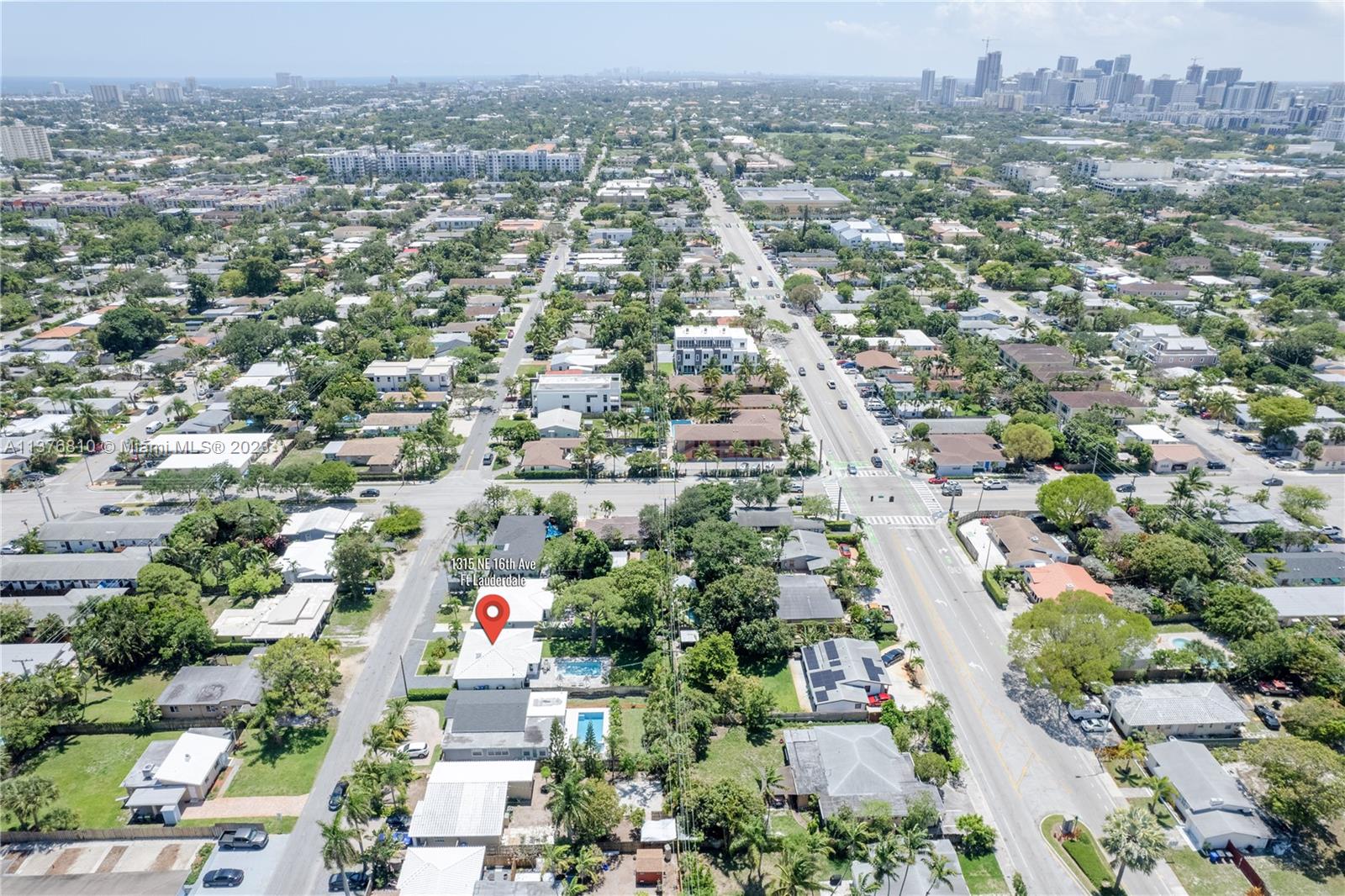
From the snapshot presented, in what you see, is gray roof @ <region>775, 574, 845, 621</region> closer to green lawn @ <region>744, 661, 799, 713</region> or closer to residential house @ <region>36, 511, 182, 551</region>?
green lawn @ <region>744, 661, 799, 713</region>

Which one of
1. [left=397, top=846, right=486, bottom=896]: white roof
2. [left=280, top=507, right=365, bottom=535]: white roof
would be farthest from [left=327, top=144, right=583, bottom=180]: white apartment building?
[left=397, top=846, right=486, bottom=896]: white roof

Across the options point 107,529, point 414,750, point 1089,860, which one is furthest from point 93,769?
point 1089,860

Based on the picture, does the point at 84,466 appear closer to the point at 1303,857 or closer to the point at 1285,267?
the point at 1303,857

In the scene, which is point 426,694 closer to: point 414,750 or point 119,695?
point 414,750

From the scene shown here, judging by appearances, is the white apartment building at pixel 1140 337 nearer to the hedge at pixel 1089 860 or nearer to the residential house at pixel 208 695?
the hedge at pixel 1089 860

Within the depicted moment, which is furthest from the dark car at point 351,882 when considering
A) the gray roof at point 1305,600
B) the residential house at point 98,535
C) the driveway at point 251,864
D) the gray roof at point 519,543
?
the gray roof at point 1305,600

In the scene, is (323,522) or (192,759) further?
(323,522)
